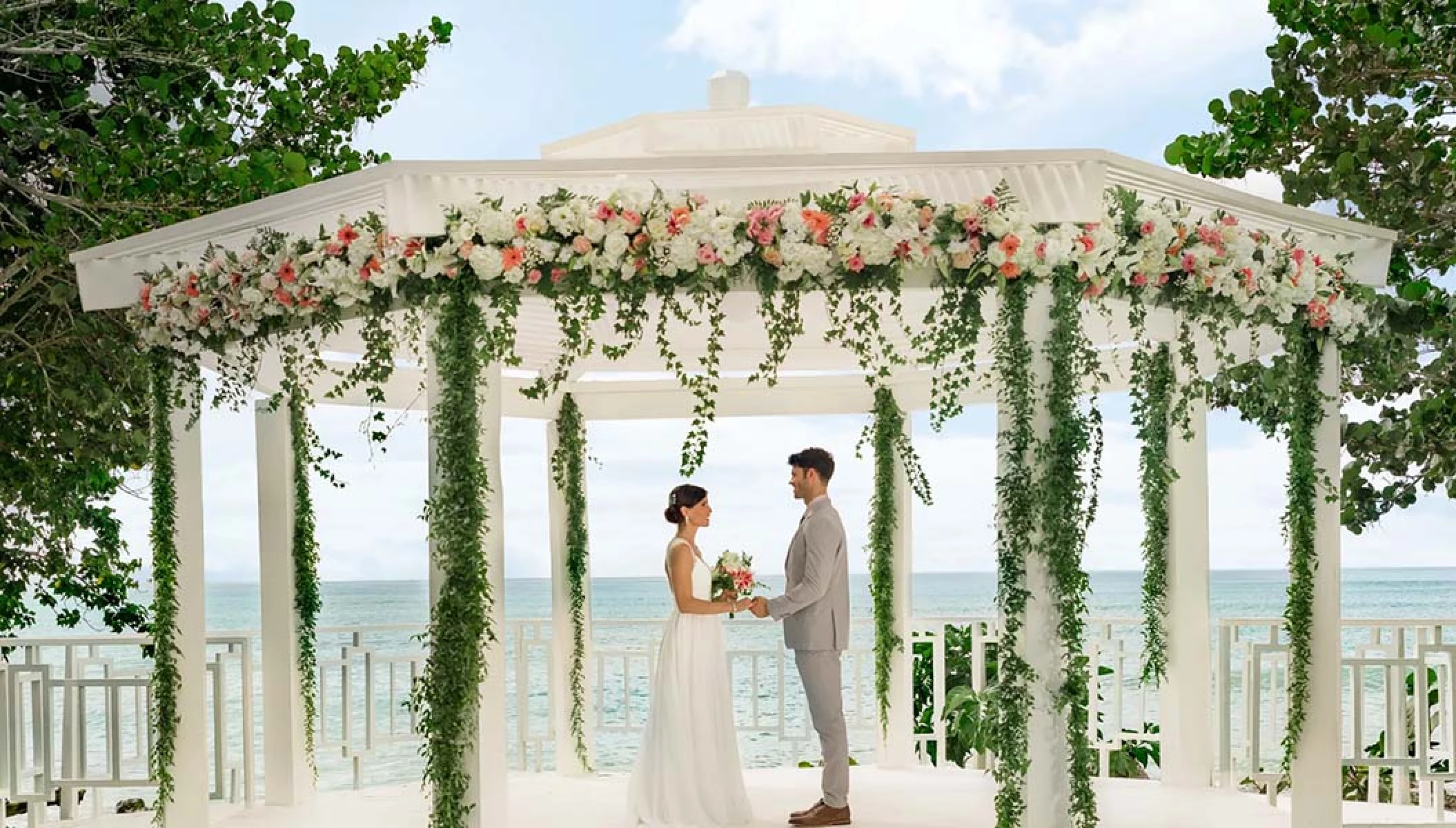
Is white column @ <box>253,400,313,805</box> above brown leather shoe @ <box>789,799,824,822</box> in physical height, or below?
above

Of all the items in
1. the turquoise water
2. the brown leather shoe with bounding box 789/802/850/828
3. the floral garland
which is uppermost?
the floral garland

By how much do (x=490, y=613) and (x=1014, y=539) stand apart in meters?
2.11

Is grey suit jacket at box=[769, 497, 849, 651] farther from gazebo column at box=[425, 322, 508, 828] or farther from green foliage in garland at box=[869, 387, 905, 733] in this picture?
gazebo column at box=[425, 322, 508, 828]

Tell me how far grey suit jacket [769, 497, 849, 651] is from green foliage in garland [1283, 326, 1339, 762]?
2231mm

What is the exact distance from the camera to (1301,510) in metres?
6.71

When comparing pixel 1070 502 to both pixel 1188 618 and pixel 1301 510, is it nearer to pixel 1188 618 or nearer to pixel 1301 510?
pixel 1301 510

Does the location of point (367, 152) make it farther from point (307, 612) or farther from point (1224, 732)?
point (1224, 732)

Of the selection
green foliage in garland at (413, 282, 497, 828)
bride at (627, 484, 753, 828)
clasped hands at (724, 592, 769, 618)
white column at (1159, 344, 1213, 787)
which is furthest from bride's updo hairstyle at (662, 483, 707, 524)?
white column at (1159, 344, 1213, 787)

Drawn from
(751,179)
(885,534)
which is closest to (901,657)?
(885,534)

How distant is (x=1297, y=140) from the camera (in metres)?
8.54

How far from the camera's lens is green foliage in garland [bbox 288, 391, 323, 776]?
8.84 meters

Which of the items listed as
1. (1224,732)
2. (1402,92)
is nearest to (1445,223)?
(1402,92)

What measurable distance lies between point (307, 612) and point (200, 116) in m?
3.02

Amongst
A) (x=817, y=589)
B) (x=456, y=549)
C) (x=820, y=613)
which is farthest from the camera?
(x=820, y=613)
